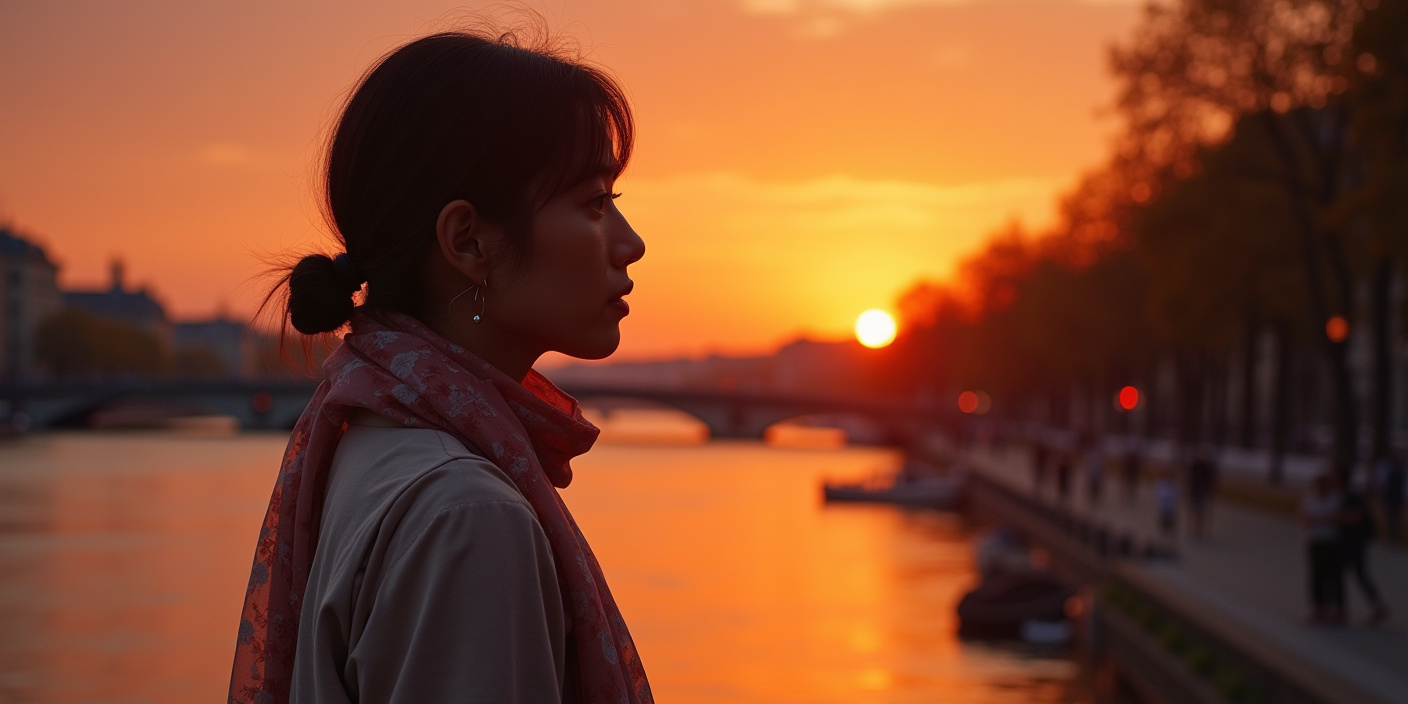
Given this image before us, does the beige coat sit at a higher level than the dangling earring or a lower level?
lower

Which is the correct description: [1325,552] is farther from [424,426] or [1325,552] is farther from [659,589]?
[659,589]

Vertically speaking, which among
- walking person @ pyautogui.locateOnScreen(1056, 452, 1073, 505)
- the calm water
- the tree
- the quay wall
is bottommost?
the calm water

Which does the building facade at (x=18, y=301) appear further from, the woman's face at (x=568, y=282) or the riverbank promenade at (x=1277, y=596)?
the woman's face at (x=568, y=282)

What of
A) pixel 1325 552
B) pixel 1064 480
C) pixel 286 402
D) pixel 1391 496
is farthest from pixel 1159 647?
pixel 286 402

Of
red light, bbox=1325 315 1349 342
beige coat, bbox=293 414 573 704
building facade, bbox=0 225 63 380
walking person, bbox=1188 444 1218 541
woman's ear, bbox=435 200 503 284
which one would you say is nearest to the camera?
beige coat, bbox=293 414 573 704

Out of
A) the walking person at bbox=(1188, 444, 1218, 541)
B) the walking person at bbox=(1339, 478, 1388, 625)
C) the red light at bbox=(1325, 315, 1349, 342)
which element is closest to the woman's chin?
the walking person at bbox=(1339, 478, 1388, 625)

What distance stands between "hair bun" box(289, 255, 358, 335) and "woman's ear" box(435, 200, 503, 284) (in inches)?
7.1

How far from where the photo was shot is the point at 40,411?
280 feet

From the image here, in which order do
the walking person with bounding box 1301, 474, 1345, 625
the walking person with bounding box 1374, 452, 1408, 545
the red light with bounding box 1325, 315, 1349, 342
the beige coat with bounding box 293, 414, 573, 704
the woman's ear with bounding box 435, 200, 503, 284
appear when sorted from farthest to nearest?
the red light with bounding box 1325, 315, 1349, 342 → the walking person with bounding box 1374, 452, 1408, 545 → the walking person with bounding box 1301, 474, 1345, 625 → the woman's ear with bounding box 435, 200, 503, 284 → the beige coat with bounding box 293, 414, 573, 704

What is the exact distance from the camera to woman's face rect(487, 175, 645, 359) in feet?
5.41

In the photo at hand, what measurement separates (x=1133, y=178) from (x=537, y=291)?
27.3 metres

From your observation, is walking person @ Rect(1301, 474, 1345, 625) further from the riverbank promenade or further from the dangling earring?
the dangling earring

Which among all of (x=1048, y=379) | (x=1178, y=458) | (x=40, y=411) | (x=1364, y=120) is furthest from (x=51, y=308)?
(x=1364, y=120)

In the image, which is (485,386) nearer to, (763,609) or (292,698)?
(292,698)
